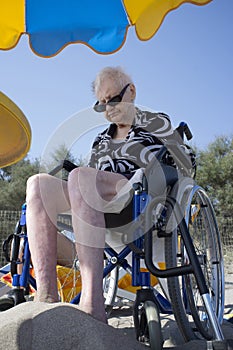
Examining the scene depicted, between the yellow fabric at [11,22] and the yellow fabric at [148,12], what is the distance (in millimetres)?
593

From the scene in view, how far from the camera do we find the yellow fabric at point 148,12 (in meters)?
1.68

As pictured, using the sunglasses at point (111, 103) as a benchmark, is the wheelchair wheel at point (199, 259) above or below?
below

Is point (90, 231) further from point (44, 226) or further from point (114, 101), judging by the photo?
point (114, 101)

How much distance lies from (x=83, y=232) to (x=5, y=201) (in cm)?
1161

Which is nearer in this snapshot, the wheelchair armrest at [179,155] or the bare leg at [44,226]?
the bare leg at [44,226]

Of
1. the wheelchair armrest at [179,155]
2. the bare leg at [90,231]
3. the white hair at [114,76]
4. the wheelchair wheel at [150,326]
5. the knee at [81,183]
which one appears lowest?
the wheelchair wheel at [150,326]

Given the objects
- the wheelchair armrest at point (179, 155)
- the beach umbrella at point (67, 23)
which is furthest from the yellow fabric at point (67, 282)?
the beach umbrella at point (67, 23)

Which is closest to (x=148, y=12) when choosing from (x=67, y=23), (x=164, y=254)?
(x=67, y=23)

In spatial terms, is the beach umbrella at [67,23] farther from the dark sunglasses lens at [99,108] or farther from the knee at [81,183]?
the knee at [81,183]

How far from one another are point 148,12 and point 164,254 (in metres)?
1.15

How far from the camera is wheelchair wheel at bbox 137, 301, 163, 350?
112 centimetres

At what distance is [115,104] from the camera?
186 centimetres

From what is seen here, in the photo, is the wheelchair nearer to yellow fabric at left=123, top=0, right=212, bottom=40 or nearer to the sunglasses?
the sunglasses

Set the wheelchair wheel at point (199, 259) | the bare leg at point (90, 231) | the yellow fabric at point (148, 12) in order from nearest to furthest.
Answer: the bare leg at point (90, 231)
the wheelchair wheel at point (199, 259)
the yellow fabric at point (148, 12)
